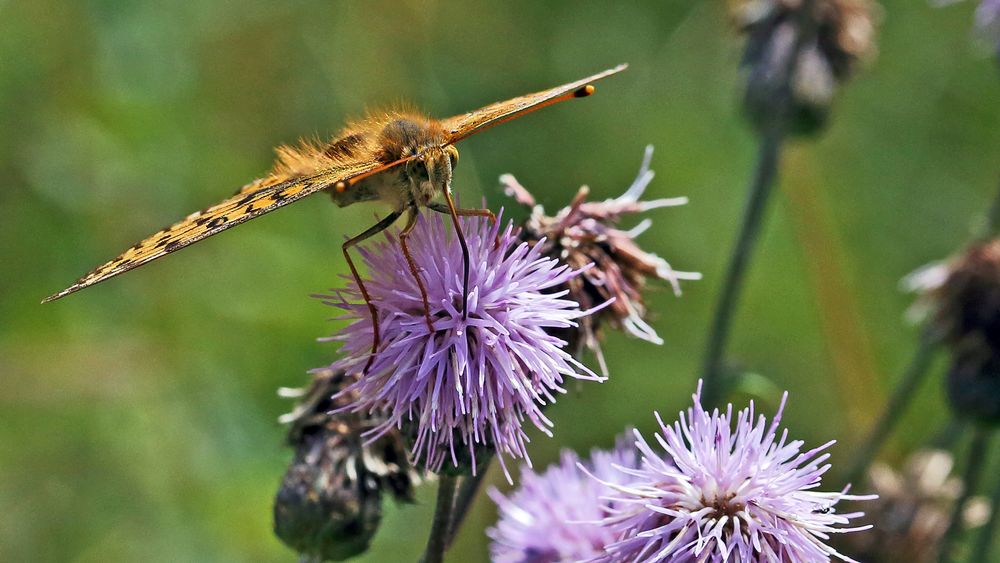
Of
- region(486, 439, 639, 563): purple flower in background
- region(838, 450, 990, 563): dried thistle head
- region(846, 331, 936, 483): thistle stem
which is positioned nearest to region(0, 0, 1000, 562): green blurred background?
region(838, 450, 990, 563): dried thistle head

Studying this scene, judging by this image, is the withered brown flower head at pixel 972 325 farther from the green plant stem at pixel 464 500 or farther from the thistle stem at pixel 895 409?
the green plant stem at pixel 464 500

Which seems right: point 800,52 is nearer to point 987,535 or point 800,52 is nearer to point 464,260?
point 987,535

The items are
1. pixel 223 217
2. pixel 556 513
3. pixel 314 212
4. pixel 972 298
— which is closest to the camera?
pixel 223 217

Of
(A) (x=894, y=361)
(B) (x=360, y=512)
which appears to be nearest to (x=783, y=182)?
(A) (x=894, y=361)

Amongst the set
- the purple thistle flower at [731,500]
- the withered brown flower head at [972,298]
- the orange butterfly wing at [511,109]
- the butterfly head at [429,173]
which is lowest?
the purple thistle flower at [731,500]

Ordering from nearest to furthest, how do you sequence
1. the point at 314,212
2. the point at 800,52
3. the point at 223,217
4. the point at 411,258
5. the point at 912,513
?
the point at 223,217 → the point at 411,258 → the point at 912,513 → the point at 800,52 → the point at 314,212

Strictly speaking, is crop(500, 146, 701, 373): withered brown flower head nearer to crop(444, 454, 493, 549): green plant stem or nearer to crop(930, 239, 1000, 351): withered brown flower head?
crop(444, 454, 493, 549): green plant stem

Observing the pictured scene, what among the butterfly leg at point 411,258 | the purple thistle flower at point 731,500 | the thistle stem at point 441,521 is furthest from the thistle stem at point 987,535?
the butterfly leg at point 411,258

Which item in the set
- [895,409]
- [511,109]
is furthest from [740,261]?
[511,109]
